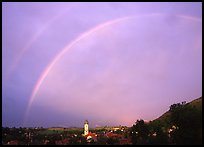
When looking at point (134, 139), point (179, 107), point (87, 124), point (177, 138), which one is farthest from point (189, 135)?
point (87, 124)

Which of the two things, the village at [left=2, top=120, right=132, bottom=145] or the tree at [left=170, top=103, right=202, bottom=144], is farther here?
the village at [left=2, top=120, right=132, bottom=145]

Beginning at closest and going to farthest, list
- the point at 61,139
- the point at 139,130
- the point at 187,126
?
the point at 187,126, the point at 139,130, the point at 61,139

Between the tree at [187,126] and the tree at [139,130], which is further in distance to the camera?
the tree at [139,130]

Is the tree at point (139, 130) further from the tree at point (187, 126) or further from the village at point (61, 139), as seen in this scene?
the tree at point (187, 126)

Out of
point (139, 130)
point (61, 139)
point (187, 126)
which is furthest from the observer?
point (61, 139)

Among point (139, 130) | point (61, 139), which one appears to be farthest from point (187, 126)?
point (61, 139)

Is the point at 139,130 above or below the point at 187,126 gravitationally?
above

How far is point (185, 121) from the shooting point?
42.6 meters

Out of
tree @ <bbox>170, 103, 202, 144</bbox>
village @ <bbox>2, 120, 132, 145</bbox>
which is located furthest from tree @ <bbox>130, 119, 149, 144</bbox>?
tree @ <bbox>170, 103, 202, 144</bbox>

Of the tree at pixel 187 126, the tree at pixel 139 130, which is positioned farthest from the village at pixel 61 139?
the tree at pixel 187 126

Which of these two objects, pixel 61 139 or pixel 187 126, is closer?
pixel 187 126

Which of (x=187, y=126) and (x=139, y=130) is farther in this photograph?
(x=139, y=130)

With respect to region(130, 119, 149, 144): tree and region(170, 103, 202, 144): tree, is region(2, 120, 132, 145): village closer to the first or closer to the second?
region(130, 119, 149, 144): tree

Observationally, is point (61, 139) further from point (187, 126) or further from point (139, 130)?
point (187, 126)
